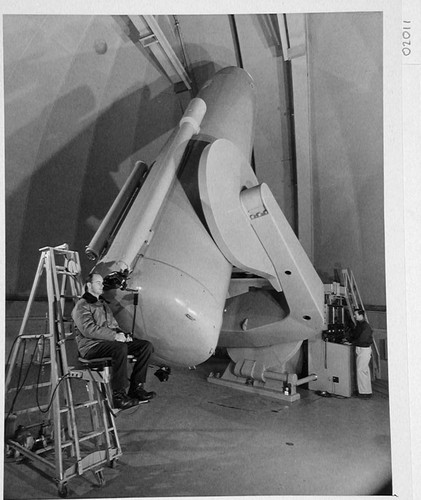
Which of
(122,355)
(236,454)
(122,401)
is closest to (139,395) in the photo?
(122,401)

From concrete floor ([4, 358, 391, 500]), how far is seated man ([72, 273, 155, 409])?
0.37 meters

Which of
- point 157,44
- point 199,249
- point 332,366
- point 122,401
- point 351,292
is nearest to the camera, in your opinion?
point 122,401

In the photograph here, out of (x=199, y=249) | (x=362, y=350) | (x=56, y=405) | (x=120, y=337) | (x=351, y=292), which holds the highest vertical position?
(x=199, y=249)

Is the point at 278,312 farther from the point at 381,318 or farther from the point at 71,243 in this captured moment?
the point at 71,243

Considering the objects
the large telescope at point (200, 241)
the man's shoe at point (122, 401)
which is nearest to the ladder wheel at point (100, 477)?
the man's shoe at point (122, 401)

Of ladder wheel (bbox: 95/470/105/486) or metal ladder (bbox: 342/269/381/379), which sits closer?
ladder wheel (bbox: 95/470/105/486)

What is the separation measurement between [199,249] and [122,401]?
78 cm

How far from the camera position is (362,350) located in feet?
9.74

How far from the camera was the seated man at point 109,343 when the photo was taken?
5.83 ft

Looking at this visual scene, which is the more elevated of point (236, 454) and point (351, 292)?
point (351, 292)

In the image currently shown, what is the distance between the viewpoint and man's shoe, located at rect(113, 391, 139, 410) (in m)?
1.84

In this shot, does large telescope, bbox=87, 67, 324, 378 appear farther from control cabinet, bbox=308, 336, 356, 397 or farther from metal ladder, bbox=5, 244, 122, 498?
control cabinet, bbox=308, 336, 356, 397

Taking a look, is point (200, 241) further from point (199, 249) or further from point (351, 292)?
point (351, 292)

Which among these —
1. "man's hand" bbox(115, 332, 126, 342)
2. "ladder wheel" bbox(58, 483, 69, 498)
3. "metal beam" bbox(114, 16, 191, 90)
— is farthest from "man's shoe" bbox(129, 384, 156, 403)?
"metal beam" bbox(114, 16, 191, 90)
